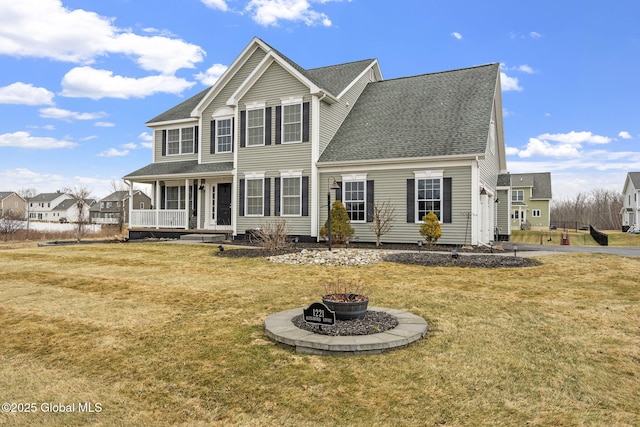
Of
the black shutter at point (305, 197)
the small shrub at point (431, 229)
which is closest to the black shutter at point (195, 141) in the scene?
the black shutter at point (305, 197)

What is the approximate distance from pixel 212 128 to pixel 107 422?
739 inches

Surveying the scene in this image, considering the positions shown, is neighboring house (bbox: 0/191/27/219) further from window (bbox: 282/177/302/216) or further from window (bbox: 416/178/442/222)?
window (bbox: 416/178/442/222)

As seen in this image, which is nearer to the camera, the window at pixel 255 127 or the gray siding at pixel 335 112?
the gray siding at pixel 335 112

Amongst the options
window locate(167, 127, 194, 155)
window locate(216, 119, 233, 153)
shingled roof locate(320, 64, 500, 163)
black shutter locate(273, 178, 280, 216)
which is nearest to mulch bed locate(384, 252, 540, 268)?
shingled roof locate(320, 64, 500, 163)

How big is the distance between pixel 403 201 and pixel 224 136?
9715mm

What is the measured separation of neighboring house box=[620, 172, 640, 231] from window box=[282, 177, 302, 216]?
136ft

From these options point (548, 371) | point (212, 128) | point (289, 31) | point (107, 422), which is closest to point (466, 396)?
point (548, 371)

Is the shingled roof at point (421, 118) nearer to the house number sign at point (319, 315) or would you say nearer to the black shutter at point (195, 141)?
the black shutter at point (195, 141)

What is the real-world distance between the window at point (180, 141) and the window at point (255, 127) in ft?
15.7

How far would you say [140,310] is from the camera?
22.0 ft

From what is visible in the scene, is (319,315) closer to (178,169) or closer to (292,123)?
(292,123)

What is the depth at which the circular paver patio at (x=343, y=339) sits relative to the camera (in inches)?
179

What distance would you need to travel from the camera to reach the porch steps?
1869 centimetres

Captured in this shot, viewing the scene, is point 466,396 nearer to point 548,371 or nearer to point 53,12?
point 548,371
